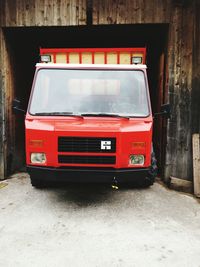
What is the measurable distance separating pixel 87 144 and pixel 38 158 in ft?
2.79

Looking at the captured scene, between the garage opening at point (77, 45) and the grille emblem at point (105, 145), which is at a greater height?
the garage opening at point (77, 45)

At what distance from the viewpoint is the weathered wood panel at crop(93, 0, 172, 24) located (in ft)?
→ 22.1

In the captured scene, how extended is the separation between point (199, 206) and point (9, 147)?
4553mm

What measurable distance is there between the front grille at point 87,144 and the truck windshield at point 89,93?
22.0 inches

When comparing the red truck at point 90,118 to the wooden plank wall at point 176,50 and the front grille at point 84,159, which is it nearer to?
the front grille at point 84,159

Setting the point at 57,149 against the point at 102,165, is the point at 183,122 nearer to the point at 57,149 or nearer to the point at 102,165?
the point at 102,165

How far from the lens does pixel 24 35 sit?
8.20 meters

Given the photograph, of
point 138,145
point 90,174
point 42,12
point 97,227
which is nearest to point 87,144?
point 90,174

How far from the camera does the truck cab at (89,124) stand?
4969mm

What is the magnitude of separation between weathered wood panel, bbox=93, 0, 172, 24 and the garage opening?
306mm

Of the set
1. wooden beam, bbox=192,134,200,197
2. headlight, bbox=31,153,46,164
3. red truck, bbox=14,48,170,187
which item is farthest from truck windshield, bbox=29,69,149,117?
wooden beam, bbox=192,134,200,197

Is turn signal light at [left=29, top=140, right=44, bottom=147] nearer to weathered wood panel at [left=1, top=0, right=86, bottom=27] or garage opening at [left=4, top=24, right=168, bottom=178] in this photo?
garage opening at [left=4, top=24, right=168, bottom=178]

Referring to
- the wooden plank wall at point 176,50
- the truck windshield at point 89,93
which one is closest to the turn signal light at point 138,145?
the truck windshield at point 89,93

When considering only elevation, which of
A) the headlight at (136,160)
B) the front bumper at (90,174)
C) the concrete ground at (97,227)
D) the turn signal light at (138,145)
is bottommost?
the concrete ground at (97,227)
